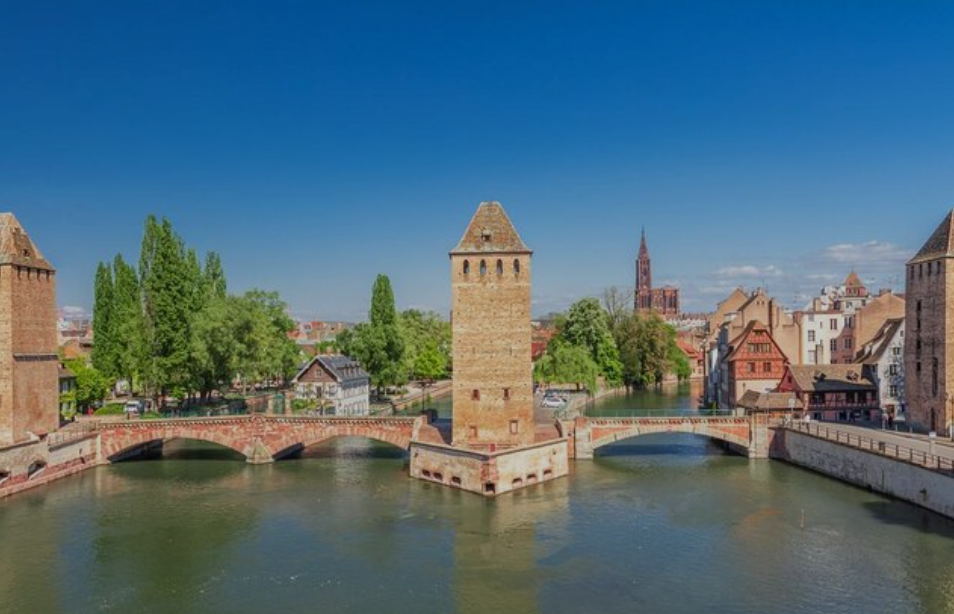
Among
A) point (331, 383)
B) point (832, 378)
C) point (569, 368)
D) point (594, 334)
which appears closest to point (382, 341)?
point (331, 383)

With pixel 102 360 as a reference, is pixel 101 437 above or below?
below

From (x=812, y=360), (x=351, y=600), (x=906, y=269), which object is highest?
(x=906, y=269)

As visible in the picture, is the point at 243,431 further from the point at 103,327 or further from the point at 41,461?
the point at 103,327

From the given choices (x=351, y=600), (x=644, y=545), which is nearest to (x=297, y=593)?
(x=351, y=600)

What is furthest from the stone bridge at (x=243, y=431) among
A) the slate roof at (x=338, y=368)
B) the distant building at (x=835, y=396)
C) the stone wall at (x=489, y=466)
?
the distant building at (x=835, y=396)

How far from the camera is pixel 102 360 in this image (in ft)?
213

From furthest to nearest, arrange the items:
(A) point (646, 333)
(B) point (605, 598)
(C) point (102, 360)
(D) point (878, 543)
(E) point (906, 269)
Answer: (A) point (646, 333) → (C) point (102, 360) → (E) point (906, 269) → (D) point (878, 543) → (B) point (605, 598)

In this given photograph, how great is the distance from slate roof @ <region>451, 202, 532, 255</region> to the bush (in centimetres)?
3285

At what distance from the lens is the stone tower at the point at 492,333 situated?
4359cm

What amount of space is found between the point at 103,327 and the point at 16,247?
21.4m

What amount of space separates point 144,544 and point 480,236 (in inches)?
937

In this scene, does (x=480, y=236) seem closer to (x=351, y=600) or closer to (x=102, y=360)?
(x=351, y=600)

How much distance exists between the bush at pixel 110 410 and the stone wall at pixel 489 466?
28.5m

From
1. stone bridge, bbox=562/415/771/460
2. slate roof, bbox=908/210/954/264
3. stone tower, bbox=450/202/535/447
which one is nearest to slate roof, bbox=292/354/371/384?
stone bridge, bbox=562/415/771/460
